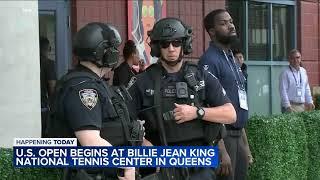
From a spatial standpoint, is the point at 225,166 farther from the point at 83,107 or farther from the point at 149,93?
the point at 83,107

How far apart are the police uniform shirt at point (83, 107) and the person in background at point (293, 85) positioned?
302 inches

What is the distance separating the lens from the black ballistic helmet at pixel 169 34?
441cm

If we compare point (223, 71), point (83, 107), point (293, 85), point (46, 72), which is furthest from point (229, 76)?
point (293, 85)

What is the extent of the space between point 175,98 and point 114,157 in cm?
93

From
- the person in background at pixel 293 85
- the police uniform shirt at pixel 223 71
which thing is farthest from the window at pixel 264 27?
the police uniform shirt at pixel 223 71

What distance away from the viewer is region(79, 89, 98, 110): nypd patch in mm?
3494

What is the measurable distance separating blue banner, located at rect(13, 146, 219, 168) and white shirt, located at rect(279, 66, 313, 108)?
7.07 m

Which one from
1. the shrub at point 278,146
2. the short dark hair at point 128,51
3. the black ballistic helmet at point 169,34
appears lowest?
the shrub at point 278,146

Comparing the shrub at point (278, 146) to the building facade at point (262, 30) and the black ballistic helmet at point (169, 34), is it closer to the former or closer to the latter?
the black ballistic helmet at point (169, 34)

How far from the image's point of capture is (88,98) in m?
3.50

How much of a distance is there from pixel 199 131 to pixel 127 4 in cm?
576

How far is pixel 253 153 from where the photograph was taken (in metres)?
7.11

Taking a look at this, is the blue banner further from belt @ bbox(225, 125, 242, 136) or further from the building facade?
the building facade

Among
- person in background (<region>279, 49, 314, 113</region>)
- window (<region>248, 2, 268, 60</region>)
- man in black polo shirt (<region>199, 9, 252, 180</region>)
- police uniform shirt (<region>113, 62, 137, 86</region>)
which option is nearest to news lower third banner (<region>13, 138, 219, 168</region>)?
man in black polo shirt (<region>199, 9, 252, 180</region>)
